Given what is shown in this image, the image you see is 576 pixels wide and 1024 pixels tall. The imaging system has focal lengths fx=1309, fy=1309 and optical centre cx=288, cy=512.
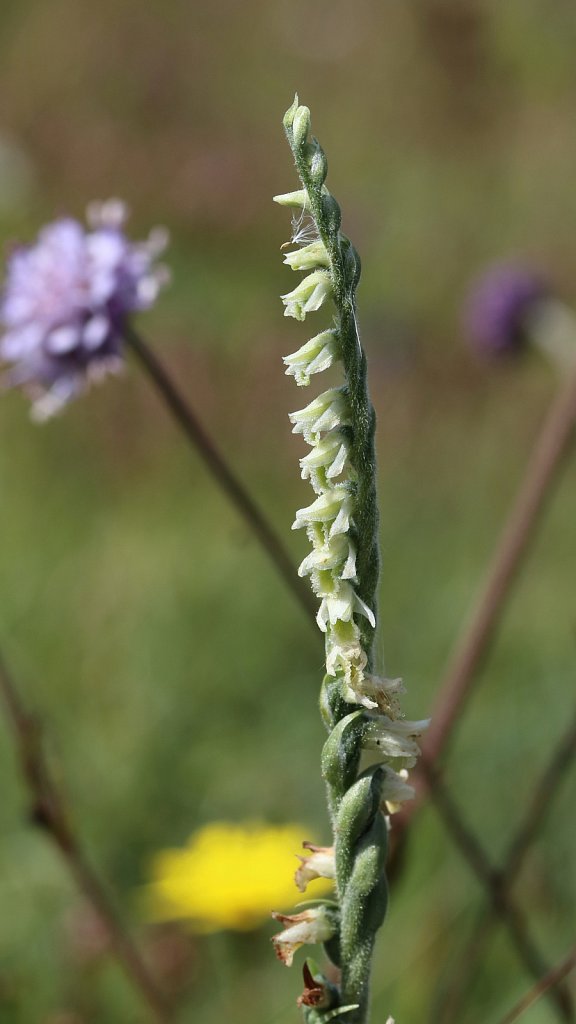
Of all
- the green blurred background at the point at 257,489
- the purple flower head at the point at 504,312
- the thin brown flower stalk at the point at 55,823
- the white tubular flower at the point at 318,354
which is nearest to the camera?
the white tubular flower at the point at 318,354

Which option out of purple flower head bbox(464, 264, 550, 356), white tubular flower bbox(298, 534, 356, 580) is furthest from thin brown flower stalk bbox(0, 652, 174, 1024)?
purple flower head bbox(464, 264, 550, 356)

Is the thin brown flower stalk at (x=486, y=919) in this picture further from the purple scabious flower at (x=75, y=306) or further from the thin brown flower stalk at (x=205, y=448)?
the purple scabious flower at (x=75, y=306)

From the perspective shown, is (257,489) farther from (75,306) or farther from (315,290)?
(315,290)

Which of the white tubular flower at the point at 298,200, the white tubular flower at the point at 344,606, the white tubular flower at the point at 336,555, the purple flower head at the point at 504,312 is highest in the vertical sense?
the purple flower head at the point at 504,312

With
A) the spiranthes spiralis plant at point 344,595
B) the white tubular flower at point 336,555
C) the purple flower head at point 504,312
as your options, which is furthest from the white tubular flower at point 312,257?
the purple flower head at point 504,312

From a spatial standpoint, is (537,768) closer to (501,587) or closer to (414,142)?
(501,587)

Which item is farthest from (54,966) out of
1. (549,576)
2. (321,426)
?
(549,576)
